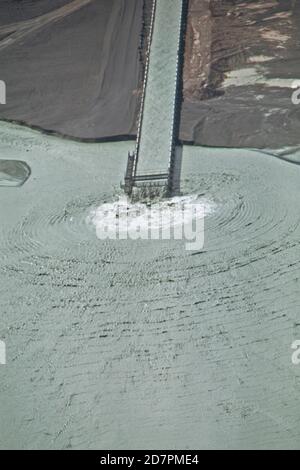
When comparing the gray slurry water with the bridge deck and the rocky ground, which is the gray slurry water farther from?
the rocky ground

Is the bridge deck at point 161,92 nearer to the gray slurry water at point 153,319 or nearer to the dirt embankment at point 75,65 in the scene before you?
the dirt embankment at point 75,65

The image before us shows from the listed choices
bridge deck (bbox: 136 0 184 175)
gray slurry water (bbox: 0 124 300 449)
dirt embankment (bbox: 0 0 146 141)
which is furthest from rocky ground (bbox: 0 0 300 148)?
gray slurry water (bbox: 0 124 300 449)

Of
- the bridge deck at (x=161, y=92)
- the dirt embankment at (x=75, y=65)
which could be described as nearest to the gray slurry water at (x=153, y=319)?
the bridge deck at (x=161, y=92)

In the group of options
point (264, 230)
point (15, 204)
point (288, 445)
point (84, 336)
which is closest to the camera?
point (288, 445)

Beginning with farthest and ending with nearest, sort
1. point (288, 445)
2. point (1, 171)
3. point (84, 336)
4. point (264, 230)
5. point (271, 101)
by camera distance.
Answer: point (271, 101) < point (1, 171) < point (264, 230) < point (84, 336) < point (288, 445)

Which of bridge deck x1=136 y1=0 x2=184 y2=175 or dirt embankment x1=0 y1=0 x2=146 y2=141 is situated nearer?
bridge deck x1=136 y1=0 x2=184 y2=175

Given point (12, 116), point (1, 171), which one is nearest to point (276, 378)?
point (1, 171)

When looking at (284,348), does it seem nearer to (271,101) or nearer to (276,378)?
(276,378)

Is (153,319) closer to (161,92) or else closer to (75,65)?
(161,92)
